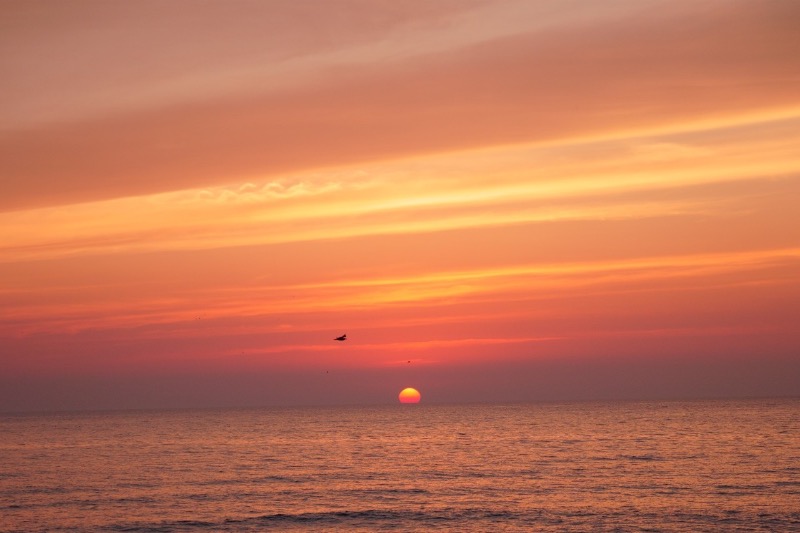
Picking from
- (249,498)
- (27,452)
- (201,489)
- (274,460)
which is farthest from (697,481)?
(27,452)

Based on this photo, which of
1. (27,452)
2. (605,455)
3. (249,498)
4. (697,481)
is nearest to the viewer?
(249,498)

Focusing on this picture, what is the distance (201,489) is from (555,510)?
28919mm

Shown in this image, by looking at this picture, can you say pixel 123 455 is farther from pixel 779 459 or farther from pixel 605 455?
pixel 779 459

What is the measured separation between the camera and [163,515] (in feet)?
181

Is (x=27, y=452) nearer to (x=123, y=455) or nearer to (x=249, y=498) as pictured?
(x=123, y=455)

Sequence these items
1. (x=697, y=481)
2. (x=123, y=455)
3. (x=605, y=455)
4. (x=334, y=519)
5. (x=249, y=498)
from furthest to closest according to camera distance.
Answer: (x=123, y=455), (x=605, y=455), (x=697, y=481), (x=249, y=498), (x=334, y=519)

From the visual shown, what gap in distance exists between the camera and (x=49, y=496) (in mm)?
64312

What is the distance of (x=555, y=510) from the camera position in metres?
54.6

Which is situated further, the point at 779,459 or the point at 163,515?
the point at 779,459

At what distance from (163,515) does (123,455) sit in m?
50.2

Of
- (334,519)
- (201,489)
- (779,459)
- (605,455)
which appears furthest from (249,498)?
(779,459)

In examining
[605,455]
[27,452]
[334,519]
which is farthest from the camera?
[27,452]

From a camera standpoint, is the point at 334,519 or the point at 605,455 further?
the point at 605,455

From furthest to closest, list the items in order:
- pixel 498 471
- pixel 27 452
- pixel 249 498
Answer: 1. pixel 27 452
2. pixel 498 471
3. pixel 249 498
